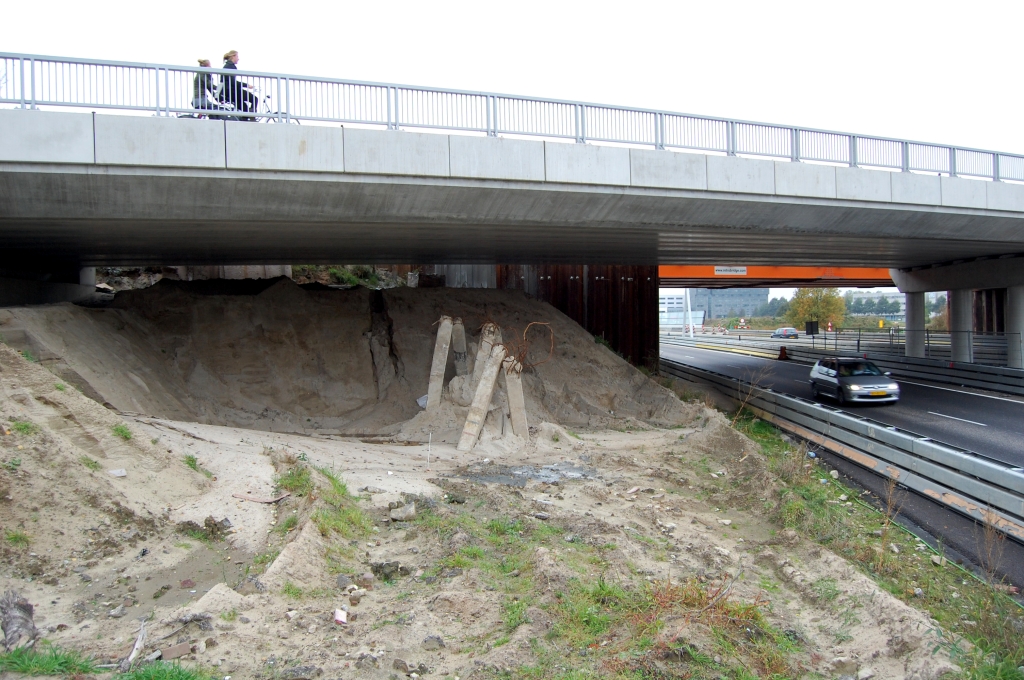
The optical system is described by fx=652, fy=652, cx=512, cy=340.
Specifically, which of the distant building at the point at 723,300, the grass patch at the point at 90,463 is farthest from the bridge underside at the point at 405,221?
the distant building at the point at 723,300

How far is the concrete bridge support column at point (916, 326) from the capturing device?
3005cm

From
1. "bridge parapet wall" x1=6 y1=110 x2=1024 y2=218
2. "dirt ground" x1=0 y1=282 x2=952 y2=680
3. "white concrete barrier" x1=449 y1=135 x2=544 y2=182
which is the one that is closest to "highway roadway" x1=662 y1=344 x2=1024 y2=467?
"dirt ground" x1=0 y1=282 x2=952 y2=680

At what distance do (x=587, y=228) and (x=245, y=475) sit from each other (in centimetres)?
925

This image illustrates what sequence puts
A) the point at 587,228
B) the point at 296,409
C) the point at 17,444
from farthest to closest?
the point at 296,409 < the point at 587,228 < the point at 17,444

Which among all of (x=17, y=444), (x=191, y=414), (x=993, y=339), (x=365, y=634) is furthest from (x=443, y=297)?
(x=993, y=339)

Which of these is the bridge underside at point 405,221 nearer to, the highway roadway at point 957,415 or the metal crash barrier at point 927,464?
the highway roadway at point 957,415

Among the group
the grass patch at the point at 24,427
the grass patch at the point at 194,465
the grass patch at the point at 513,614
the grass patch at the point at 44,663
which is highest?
the grass patch at the point at 24,427

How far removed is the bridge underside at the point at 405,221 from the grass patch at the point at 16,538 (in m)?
6.16

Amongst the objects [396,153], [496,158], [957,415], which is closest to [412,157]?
[396,153]

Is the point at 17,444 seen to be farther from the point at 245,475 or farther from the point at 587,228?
the point at 587,228

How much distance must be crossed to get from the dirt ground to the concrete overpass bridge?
3.13 meters

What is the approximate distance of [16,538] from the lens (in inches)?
244

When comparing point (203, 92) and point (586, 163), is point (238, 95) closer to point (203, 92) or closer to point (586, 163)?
point (203, 92)

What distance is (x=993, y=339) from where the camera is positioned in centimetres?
2894
